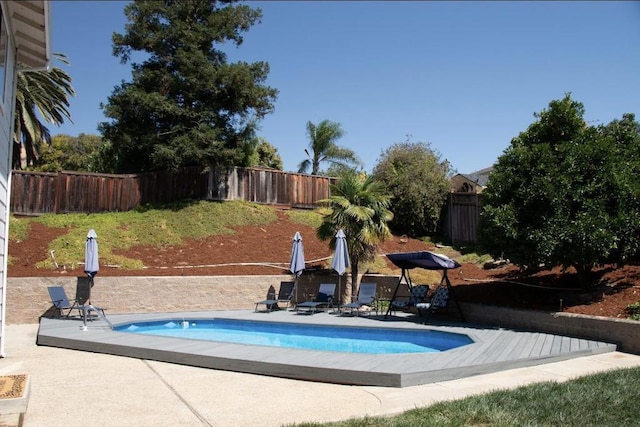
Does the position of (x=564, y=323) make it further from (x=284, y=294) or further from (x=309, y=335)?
(x=284, y=294)

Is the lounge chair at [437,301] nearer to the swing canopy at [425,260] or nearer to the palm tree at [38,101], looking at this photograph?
the swing canopy at [425,260]

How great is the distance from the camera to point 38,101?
21500 millimetres

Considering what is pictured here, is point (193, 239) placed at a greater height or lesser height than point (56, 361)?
greater

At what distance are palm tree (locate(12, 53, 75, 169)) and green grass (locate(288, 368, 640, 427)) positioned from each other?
20014 millimetres


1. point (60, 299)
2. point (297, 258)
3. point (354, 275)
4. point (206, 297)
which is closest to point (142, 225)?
point (206, 297)

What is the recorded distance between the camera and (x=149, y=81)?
22.3 metres

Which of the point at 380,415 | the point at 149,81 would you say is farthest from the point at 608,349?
the point at 149,81

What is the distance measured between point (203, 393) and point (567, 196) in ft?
28.7

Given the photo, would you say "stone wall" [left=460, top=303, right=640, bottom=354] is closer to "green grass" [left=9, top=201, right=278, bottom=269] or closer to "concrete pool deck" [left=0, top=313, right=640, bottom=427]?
"concrete pool deck" [left=0, top=313, right=640, bottom=427]

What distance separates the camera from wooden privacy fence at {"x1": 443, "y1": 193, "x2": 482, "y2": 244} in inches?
849

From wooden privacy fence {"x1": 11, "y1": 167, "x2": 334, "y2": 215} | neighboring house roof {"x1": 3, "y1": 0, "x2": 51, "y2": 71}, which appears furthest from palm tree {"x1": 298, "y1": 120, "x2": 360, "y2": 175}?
neighboring house roof {"x1": 3, "y1": 0, "x2": 51, "y2": 71}

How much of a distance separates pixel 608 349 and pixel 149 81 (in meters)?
19.6

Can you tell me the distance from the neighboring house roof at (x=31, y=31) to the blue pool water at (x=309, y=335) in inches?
261

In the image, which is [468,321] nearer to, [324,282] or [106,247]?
[324,282]
